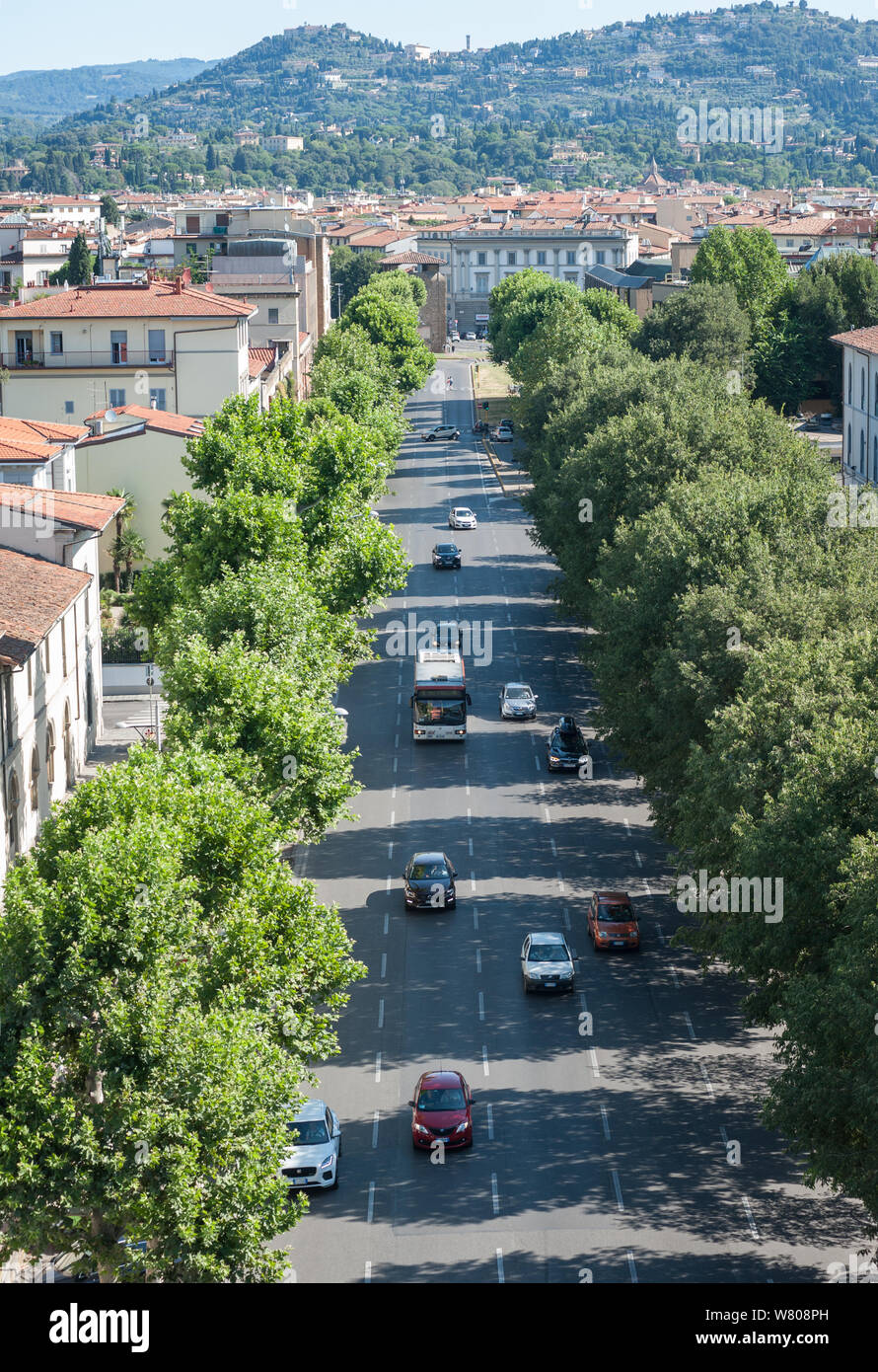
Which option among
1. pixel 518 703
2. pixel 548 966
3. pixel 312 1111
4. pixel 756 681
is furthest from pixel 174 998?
pixel 518 703

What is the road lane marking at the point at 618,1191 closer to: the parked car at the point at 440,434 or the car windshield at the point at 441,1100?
the car windshield at the point at 441,1100

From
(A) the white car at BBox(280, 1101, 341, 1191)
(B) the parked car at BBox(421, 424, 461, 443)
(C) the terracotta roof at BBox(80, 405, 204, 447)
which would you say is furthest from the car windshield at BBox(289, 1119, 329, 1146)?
(B) the parked car at BBox(421, 424, 461, 443)

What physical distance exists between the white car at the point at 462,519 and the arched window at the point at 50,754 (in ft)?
185

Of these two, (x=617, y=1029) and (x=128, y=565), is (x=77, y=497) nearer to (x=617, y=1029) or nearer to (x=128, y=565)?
(x=128, y=565)

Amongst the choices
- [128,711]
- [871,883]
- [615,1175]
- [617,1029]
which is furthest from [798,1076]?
[128,711]

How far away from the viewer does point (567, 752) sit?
5566 centimetres

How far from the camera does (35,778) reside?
133 feet

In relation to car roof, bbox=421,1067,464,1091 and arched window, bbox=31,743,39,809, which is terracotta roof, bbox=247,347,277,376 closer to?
arched window, bbox=31,743,39,809

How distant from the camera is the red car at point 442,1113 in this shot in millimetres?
30250

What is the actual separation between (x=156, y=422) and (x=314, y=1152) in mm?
46101

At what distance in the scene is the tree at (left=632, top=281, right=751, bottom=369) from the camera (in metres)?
108

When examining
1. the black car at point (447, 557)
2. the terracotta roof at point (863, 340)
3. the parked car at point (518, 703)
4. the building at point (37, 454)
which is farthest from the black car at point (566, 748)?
the terracotta roof at point (863, 340)

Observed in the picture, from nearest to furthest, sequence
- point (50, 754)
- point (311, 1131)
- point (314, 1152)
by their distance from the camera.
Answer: point (314, 1152) → point (311, 1131) → point (50, 754)

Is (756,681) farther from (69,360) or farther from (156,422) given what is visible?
(69,360)
